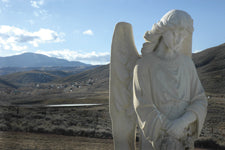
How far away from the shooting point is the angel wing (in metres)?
4.85

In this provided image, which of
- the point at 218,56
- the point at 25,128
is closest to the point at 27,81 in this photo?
the point at 218,56

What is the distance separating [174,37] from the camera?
4008 millimetres

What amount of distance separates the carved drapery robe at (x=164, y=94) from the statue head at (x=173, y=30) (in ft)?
0.92

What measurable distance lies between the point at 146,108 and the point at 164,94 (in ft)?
1.18

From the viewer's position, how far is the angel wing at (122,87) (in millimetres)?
4848

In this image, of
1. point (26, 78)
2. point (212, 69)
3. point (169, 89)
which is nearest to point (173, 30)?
point (169, 89)

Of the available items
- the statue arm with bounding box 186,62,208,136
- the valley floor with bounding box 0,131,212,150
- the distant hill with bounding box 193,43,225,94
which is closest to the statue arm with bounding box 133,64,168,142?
the statue arm with bounding box 186,62,208,136

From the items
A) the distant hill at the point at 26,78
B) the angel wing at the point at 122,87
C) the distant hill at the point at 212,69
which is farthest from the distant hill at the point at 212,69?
the distant hill at the point at 26,78

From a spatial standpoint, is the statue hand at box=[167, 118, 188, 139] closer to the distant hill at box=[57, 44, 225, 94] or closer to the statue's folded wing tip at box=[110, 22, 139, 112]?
the statue's folded wing tip at box=[110, 22, 139, 112]

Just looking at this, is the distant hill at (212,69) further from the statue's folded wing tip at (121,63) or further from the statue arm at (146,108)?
the statue arm at (146,108)

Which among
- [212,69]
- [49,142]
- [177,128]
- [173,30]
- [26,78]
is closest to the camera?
[177,128]

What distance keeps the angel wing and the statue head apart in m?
0.70

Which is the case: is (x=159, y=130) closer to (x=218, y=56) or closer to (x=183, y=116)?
(x=183, y=116)

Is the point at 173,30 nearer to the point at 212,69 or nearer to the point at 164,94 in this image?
the point at 164,94
